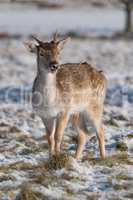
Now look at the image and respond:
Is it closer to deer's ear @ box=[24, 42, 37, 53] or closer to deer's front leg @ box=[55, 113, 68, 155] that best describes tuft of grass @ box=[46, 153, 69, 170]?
deer's front leg @ box=[55, 113, 68, 155]

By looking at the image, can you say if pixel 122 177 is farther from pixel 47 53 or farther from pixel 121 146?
pixel 47 53

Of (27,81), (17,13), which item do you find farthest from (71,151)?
(17,13)

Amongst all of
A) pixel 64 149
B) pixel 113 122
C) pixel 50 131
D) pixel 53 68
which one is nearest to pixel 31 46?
pixel 53 68

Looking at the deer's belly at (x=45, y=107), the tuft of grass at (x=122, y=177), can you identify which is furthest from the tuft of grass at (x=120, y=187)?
the deer's belly at (x=45, y=107)

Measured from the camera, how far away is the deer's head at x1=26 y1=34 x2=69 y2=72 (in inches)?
359

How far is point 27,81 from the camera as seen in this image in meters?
20.6

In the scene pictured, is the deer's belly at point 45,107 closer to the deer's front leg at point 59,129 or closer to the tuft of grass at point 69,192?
the deer's front leg at point 59,129

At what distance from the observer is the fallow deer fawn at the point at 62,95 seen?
920 centimetres

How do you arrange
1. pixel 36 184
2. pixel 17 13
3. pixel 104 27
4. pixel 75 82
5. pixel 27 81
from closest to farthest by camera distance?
pixel 36 184, pixel 75 82, pixel 27 81, pixel 104 27, pixel 17 13

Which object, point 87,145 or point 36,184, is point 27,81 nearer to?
point 87,145

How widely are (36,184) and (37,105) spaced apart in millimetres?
1727

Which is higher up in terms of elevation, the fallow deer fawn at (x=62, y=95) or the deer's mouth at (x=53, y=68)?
the deer's mouth at (x=53, y=68)

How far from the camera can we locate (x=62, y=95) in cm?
950

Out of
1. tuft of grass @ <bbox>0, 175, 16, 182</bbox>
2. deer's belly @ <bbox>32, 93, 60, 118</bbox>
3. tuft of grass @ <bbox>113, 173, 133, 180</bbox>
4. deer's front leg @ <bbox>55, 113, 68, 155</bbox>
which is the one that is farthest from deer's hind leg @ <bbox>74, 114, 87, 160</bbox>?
tuft of grass @ <bbox>0, 175, 16, 182</bbox>
